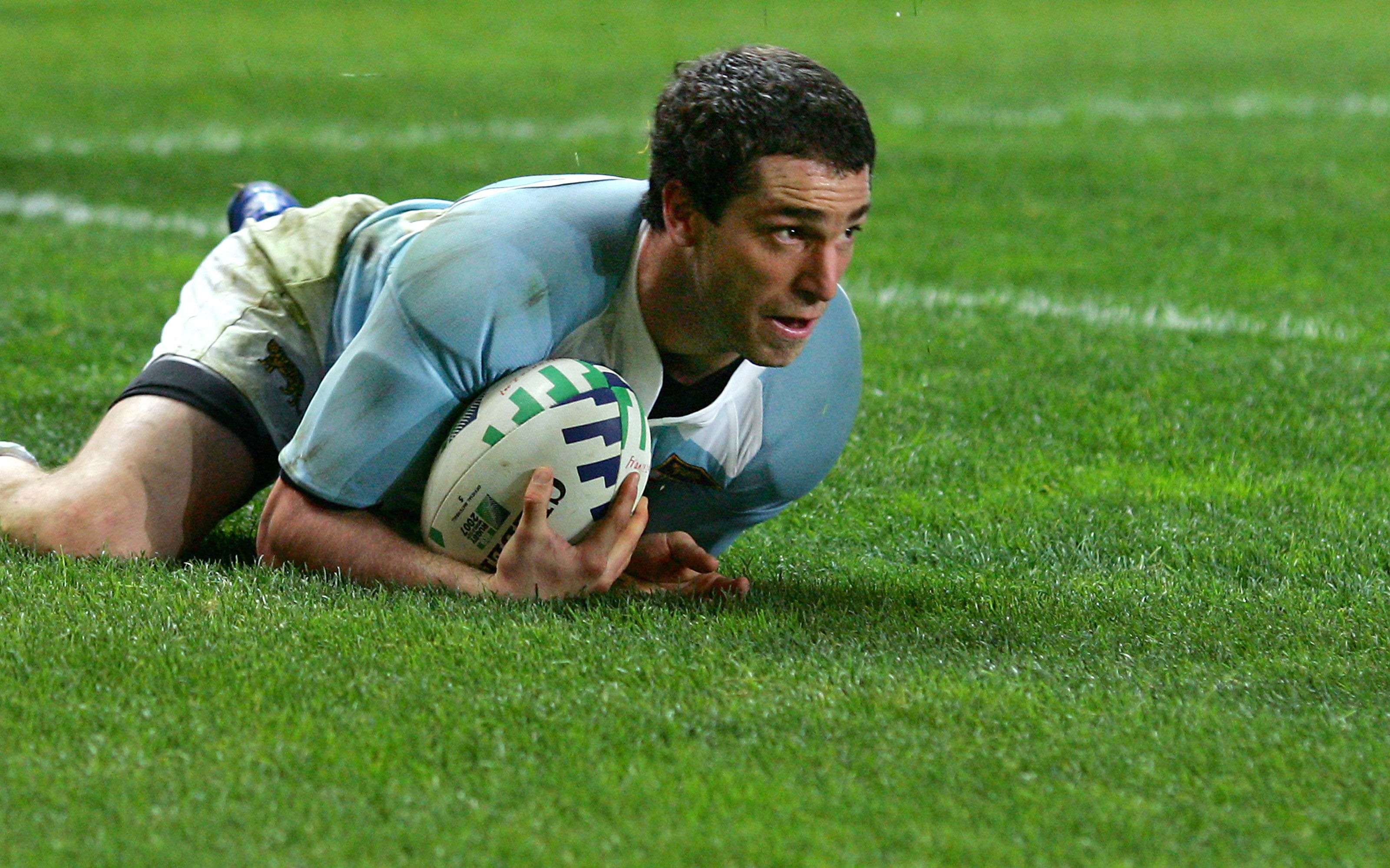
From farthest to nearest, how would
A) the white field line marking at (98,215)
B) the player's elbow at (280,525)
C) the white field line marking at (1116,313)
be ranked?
the white field line marking at (98,215)
the white field line marking at (1116,313)
the player's elbow at (280,525)

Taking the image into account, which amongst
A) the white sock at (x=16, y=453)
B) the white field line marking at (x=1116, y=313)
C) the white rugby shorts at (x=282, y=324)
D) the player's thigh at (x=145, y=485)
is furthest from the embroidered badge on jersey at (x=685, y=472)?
the white field line marking at (x=1116, y=313)

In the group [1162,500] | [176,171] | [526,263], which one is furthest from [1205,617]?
[176,171]

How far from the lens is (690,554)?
3930 millimetres

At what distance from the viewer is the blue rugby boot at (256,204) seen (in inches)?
212

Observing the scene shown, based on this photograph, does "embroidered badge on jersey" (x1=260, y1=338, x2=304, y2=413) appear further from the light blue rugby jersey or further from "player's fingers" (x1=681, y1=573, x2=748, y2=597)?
"player's fingers" (x1=681, y1=573, x2=748, y2=597)

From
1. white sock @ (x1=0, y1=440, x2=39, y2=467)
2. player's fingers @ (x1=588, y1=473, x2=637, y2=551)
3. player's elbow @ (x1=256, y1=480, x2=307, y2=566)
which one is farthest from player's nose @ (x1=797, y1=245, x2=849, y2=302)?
white sock @ (x1=0, y1=440, x2=39, y2=467)

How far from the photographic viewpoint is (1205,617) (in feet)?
12.4

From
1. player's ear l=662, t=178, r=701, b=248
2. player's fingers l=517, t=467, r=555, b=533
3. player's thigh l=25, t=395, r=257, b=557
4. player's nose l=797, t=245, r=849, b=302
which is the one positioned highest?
player's ear l=662, t=178, r=701, b=248

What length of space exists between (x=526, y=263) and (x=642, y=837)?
56.8 inches

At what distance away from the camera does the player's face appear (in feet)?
11.5

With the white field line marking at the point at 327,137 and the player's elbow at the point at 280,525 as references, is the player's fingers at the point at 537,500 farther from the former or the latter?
the white field line marking at the point at 327,137

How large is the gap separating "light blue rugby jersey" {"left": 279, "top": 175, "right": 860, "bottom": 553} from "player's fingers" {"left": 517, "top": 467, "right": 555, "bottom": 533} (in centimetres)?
25

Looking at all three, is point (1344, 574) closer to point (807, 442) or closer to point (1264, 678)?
point (1264, 678)

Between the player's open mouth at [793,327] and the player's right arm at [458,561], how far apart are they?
0.45m
